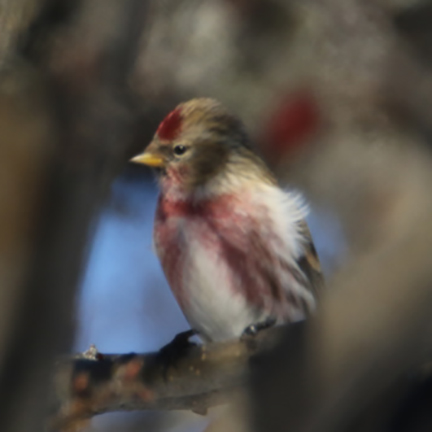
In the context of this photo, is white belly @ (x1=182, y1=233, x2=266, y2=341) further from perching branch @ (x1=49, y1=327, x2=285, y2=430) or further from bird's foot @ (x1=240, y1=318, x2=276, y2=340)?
perching branch @ (x1=49, y1=327, x2=285, y2=430)

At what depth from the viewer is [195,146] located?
1.88 meters

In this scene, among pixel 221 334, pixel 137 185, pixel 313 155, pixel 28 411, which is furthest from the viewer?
pixel 313 155

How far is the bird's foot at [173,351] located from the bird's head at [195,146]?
0.39 m

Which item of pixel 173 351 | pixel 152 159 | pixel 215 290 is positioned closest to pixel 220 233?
pixel 215 290

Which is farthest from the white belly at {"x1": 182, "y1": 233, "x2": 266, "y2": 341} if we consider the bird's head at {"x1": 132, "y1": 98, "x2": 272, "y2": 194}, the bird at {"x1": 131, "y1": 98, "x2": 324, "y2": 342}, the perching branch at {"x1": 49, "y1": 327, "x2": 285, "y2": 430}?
the perching branch at {"x1": 49, "y1": 327, "x2": 285, "y2": 430}

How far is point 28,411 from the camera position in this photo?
56 cm

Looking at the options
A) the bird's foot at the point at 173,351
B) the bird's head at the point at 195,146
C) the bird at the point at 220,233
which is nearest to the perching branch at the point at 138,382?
the bird's foot at the point at 173,351

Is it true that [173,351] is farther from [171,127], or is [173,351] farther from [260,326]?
[171,127]

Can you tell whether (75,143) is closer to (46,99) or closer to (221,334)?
Result: (46,99)

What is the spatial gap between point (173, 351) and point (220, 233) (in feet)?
1.12

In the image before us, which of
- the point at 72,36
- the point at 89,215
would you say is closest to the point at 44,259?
the point at 89,215

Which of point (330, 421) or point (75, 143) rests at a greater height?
point (75, 143)

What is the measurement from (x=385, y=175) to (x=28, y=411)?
2.79m

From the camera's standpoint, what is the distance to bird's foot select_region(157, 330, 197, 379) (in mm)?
1493
